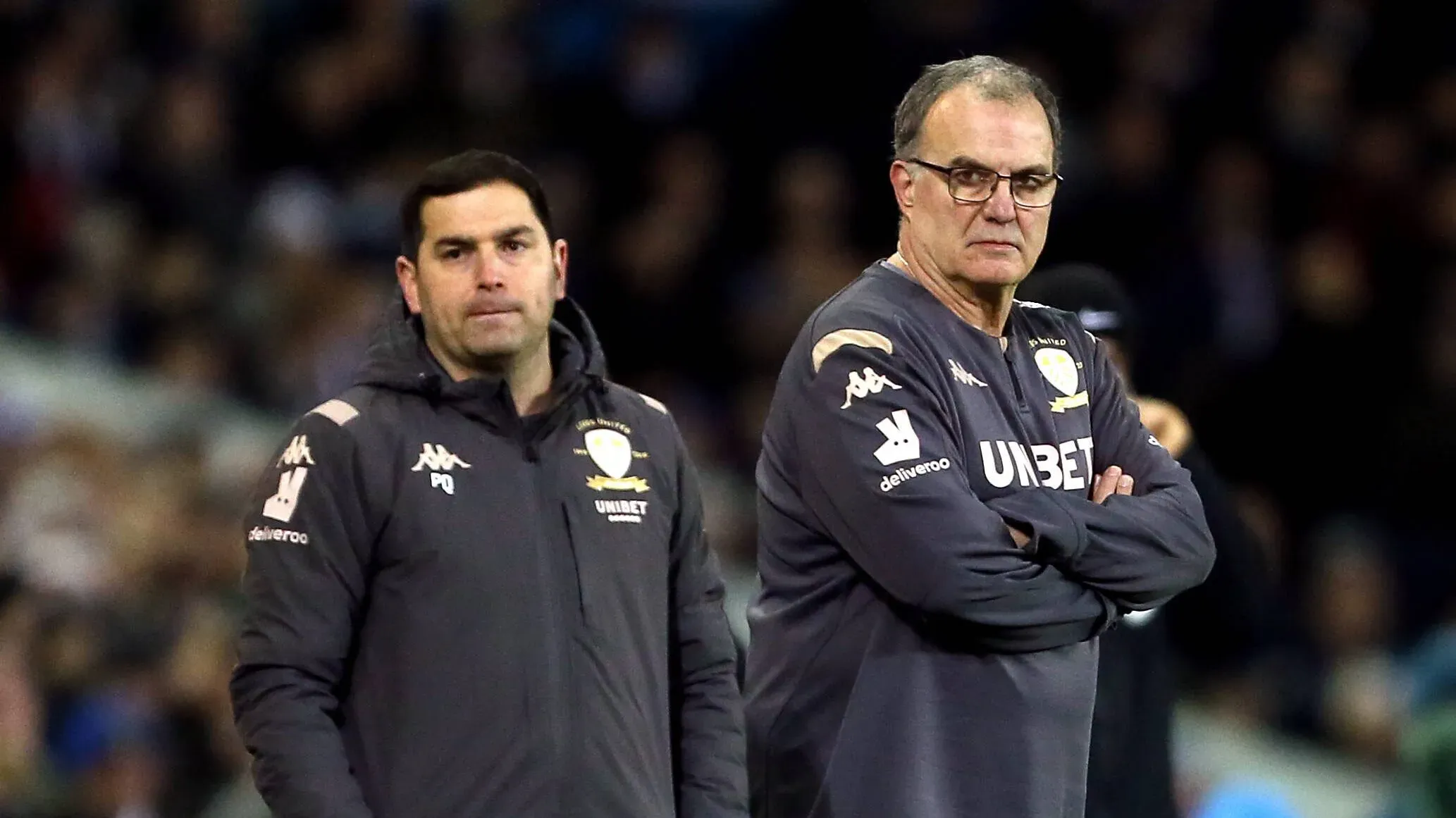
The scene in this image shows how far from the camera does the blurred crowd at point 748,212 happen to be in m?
9.83

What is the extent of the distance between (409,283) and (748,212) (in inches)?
270

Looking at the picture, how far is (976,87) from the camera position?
438 cm

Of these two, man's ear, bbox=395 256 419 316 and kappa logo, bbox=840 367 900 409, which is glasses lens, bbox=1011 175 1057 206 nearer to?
kappa logo, bbox=840 367 900 409

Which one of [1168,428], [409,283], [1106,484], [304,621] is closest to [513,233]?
[409,283]

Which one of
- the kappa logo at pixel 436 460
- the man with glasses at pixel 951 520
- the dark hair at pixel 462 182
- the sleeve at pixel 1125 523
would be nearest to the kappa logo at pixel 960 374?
the man with glasses at pixel 951 520

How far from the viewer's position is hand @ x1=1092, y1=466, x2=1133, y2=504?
441 cm

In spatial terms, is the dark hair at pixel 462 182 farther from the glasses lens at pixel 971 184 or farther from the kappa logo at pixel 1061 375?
the kappa logo at pixel 1061 375

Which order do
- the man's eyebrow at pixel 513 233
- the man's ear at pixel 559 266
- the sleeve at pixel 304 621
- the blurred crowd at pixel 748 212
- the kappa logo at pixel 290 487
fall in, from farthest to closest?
1. the blurred crowd at pixel 748 212
2. the man's ear at pixel 559 266
3. the man's eyebrow at pixel 513 233
4. the kappa logo at pixel 290 487
5. the sleeve at pixel 304 621

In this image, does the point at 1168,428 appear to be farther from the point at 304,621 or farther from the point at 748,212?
the point at 748,212

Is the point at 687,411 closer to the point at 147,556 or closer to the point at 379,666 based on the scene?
the point at 147,556

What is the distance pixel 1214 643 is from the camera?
6012 mm

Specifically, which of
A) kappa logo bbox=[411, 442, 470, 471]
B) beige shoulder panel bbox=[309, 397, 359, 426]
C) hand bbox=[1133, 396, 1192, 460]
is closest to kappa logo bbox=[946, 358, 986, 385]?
kappa logo bbox=[411, 442, 470, 471]

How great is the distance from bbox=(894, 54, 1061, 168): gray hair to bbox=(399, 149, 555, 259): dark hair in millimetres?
681

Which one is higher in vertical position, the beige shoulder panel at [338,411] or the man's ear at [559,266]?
the man's ear at [559,266]
